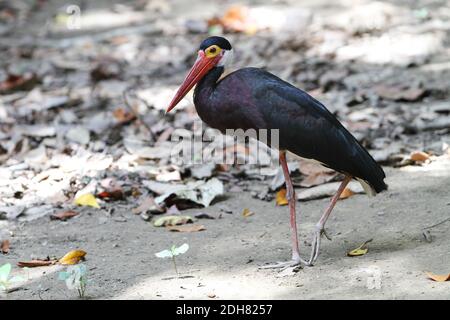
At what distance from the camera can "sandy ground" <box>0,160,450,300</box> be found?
421 centimetres

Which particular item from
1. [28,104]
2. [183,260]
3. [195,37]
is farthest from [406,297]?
[195,37]

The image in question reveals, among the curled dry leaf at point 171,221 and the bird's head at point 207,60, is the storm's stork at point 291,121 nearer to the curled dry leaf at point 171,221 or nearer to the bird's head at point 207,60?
the bird's head at point 207,60

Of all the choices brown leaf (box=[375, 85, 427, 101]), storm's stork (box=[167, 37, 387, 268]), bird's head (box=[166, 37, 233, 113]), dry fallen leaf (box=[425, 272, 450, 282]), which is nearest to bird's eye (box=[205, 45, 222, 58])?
bird's head (box=[166, 37, 233, 113])

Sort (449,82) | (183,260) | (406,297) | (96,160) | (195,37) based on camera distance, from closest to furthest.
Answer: (406,297)
(183,260)
(96,160)
(449,82)
(195,37)

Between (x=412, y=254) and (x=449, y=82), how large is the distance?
12.5 ft

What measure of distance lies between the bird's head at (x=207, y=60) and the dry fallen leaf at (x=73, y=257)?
113 cm

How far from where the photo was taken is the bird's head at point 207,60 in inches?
207

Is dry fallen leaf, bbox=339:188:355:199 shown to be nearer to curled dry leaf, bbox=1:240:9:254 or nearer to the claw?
the claw

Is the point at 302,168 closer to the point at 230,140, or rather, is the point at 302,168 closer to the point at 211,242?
the point at 230,140

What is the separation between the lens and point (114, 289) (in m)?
4.37

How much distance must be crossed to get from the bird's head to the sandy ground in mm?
963

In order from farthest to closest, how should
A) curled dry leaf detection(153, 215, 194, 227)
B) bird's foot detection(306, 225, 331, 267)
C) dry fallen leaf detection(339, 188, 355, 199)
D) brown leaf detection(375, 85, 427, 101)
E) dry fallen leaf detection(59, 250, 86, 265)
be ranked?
brown leaf detection(375, 85, 427, 101) < dry fallen leaf detection(339, 188, 355, 199) < curled dry leaf detection(153, 215, 194, 227) < dry fallen leaf detection(59, 250, 86, 265) < bird's foot detection(306, 225, 331, 267)

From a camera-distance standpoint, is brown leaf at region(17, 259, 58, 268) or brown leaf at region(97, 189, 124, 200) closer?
brown leaf at region(17, 259, 58, 268)

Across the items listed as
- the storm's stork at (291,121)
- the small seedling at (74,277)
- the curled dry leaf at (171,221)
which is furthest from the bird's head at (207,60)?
the small seedling at (74,277)
